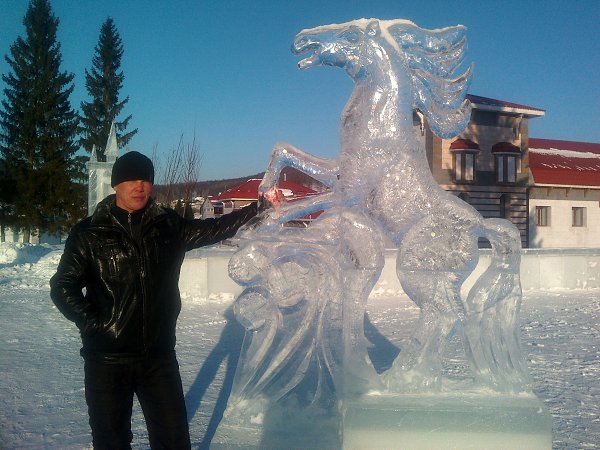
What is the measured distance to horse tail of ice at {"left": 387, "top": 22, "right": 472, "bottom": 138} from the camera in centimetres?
304

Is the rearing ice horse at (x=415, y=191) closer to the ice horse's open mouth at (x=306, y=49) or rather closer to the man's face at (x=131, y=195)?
the ice horse's open mouth at (x=306, y=49)

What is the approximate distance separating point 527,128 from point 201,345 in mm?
17075

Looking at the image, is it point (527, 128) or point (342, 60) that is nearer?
point (342, 60)

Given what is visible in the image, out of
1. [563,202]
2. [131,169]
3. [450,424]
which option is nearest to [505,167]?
[563,202]

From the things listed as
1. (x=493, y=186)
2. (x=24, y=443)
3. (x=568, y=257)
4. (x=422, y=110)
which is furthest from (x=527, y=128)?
(x=24, y=443)

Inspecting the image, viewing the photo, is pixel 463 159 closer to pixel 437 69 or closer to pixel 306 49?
pixel 437 69

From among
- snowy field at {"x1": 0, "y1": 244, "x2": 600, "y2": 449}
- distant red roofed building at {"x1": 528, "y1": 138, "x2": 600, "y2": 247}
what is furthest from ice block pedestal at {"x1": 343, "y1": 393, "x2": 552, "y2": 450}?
distant red roofed building at {"x1": 528, "y1": 138, "x2": 600, "y2": 247}

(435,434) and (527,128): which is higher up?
(527,128)

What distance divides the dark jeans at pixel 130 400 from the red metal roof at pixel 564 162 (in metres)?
19.6

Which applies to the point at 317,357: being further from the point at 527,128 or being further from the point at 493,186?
the point at 527,128

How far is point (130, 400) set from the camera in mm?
2205

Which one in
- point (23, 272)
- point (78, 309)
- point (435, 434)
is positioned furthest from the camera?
point (23, 272)

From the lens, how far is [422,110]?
10.2 feet

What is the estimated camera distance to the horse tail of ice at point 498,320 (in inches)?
111
